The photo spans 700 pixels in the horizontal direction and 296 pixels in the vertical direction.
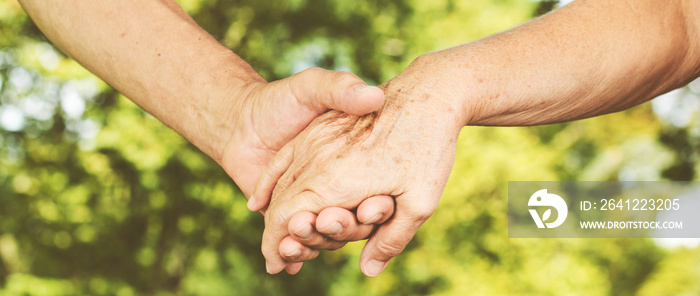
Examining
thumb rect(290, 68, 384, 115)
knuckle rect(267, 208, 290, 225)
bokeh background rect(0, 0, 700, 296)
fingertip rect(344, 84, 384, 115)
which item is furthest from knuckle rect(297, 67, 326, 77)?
bokeh background rect(0, 0, 700, 296)

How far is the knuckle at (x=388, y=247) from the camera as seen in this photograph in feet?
5.41

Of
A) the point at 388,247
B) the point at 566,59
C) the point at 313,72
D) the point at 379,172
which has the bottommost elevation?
the point at 388,247

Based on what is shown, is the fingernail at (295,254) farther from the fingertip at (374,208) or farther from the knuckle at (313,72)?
the knuckle at (313,72)

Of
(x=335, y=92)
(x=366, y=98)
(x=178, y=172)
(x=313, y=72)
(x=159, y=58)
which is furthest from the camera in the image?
(x=178, y=172)

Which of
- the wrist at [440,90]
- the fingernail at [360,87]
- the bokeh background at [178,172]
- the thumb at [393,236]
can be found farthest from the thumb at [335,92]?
the bokeh background at [178,172]

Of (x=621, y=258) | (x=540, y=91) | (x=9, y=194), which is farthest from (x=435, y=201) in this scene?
(x=621, y=258)

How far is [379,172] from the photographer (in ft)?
5.05

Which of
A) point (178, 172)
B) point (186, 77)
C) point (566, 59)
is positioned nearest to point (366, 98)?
point (566, 59)

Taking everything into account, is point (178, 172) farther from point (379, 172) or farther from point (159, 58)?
point (379, 172)

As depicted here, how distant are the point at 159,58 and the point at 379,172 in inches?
38.9

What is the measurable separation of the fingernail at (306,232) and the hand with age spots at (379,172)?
0.01m

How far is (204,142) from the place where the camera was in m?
2.08

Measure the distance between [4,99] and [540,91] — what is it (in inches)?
237

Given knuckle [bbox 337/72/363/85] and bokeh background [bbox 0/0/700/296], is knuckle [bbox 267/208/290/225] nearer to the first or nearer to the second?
knuckle [bbox 337/72/363/85]
